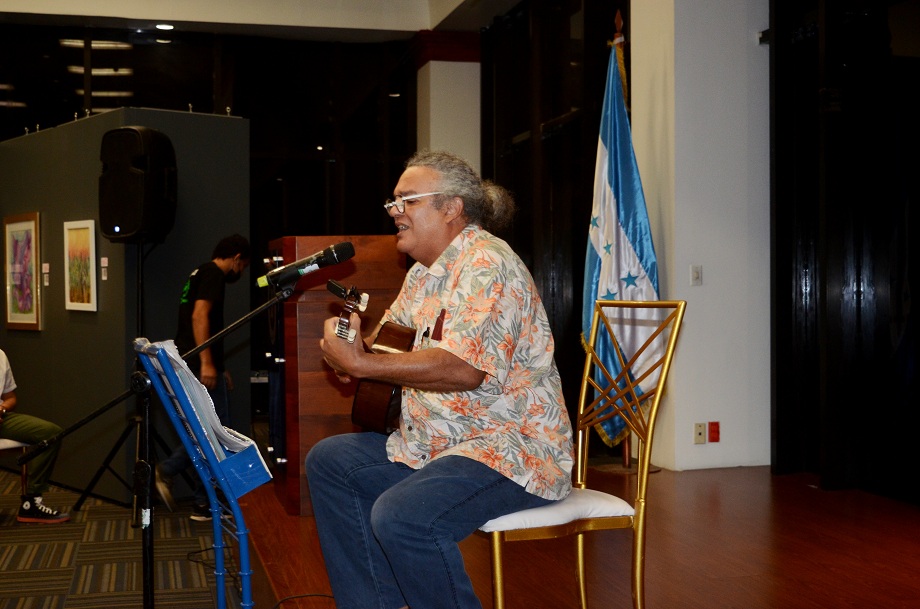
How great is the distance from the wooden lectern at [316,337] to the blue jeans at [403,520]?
5.81 ft

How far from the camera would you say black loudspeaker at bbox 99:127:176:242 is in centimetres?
486

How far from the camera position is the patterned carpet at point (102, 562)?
3484 millimetres

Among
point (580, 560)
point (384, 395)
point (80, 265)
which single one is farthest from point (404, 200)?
point (80, 265)

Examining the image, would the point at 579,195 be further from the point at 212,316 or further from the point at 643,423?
the point at 643,423

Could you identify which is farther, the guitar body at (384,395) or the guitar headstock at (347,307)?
Answer: the guitar body at (384,395)

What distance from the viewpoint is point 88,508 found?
5.05 m

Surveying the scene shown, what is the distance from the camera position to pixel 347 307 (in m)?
2.31

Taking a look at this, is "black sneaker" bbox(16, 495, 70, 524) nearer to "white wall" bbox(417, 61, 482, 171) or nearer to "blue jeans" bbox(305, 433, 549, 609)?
"blue jeans" bbox(305, 433, 549, 609)

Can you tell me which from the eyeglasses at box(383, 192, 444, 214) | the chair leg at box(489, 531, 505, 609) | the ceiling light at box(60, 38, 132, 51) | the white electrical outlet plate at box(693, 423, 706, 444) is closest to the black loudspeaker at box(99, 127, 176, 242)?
the eyeglasses at box(383, 192, 444, 214)

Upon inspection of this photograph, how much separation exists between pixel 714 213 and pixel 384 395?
3166mm

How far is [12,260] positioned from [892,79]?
5.31 m

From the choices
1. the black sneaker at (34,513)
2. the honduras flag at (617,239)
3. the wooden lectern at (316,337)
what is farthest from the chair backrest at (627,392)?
the black sneaker at (34,513)

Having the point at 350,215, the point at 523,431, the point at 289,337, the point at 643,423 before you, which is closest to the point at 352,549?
the point at 523,431

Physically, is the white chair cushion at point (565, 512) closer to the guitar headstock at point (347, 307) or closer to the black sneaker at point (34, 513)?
the guitar headstock at point (347, 307)
